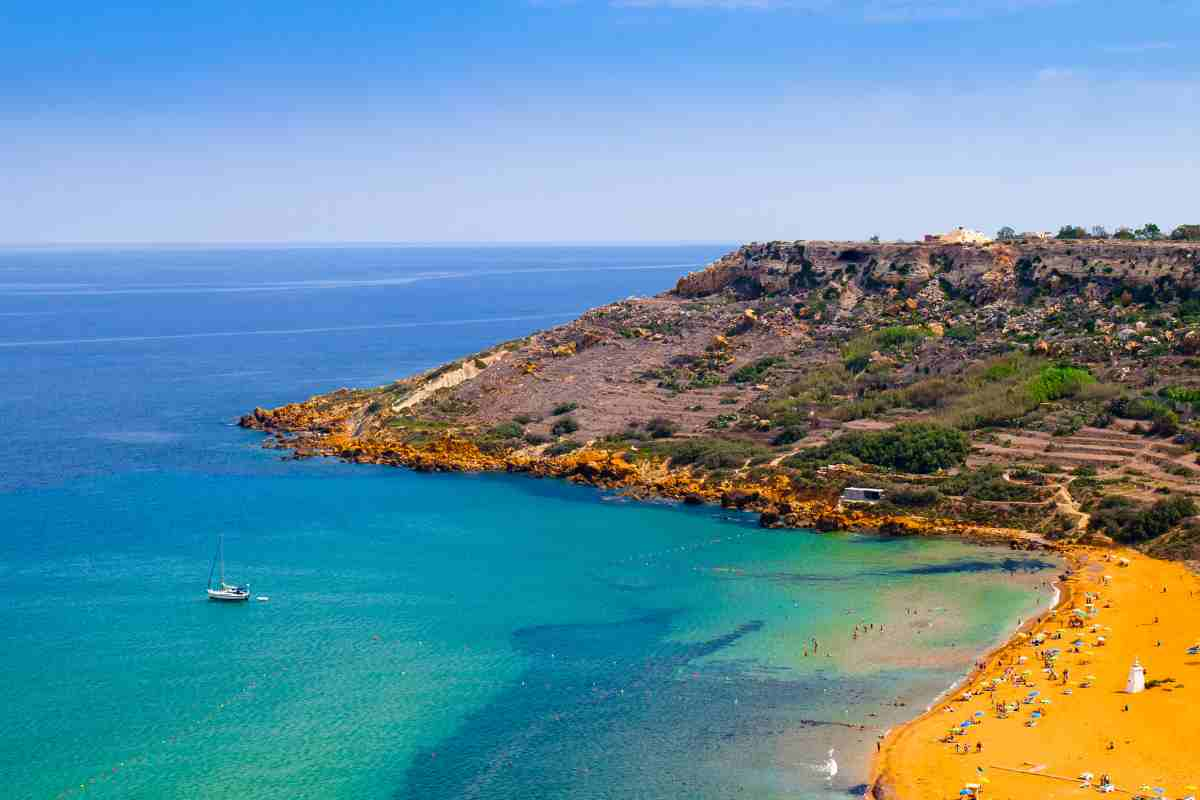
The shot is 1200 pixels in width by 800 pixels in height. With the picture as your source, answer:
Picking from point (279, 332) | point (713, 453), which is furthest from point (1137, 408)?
point (279, 332)

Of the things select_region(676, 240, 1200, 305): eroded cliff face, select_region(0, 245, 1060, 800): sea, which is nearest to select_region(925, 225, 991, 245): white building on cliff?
select_region(676, 240, 1200, 305): eroded cliff face

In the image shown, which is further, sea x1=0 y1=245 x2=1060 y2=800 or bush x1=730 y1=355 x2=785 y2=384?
bush x1=730 y1=355 x2=785 y2=384

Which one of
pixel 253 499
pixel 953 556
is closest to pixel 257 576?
pixel 253 499

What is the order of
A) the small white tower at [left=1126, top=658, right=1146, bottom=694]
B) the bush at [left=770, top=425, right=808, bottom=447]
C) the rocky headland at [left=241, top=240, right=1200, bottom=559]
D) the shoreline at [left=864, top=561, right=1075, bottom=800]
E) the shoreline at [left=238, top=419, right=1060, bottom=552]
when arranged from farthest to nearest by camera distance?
the bush at [left=770, top=425, right=808, bottom=447], the rocky headland at [left=241, top=240, right=1200, bottom=559], the shoreline at [left=238, top=419, right=1060, bottom=552], the small white tower at [left=1126, top=658, right=1146, bottom=694], the shoreline at [left=864, top=561, right=1075, bottom=800]

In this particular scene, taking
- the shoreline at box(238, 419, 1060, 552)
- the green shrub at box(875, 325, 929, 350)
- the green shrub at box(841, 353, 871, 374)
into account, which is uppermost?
the green shrub at box(875, 325, 929, 350)

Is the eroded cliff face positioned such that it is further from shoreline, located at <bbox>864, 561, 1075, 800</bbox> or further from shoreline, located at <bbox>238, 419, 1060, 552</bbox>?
shoreline, located at <bbox>864, 561, 1075, 800</bbox>

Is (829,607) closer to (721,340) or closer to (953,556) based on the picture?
(953,556)
